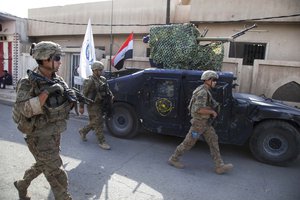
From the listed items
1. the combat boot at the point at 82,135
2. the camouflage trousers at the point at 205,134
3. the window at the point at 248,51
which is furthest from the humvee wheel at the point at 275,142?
the window at the point at 248,51

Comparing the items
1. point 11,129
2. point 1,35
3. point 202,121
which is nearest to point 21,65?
point 1,35

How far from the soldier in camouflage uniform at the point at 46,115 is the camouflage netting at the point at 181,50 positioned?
3.71 m

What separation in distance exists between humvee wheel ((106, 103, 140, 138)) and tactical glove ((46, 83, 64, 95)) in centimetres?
335

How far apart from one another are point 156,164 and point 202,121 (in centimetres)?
111

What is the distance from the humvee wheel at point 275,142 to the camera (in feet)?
15.6

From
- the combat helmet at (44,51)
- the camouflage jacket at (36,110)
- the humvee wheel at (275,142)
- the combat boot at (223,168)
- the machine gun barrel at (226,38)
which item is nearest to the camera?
the camouflage jacket at (36,110)

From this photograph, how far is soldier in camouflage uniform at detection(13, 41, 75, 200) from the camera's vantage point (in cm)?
266

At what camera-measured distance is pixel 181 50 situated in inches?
243

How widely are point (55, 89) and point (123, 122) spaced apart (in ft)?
11.8

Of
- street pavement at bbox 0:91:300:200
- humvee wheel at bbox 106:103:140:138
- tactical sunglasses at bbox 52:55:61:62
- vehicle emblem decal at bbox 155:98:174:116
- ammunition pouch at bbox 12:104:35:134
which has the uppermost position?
tactical sunglasses at bbox 52:55:61:62

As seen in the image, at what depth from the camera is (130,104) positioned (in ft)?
Answer: 19.8

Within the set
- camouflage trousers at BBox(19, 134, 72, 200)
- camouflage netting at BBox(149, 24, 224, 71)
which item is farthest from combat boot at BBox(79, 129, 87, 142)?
camouflage trousers at BBox(19, 134, 72, 200)

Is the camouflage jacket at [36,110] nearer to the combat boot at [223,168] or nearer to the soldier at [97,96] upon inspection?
the soldier at [97,96]

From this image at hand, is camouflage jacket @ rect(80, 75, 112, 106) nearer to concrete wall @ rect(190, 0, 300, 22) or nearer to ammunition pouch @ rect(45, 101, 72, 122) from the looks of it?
ammunition pouch @ rect(45, 101, 72, 122)
